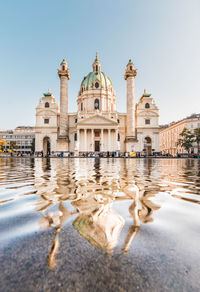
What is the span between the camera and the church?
4784cm

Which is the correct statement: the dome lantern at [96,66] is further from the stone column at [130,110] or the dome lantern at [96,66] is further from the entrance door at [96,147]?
the entrance door at [96,147]

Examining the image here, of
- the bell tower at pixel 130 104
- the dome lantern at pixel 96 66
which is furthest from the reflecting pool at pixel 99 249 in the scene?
the dome lantern at pixel 96 66

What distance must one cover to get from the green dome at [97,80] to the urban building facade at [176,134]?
30401mm

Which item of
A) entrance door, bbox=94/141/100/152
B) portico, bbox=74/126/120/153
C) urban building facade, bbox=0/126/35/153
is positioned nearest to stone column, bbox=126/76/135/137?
portico, bbox=74/126/120/153

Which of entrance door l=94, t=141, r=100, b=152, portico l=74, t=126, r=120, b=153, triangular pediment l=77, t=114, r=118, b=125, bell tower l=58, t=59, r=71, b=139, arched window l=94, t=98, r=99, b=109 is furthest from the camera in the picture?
arched window l=94, t=98, r=99, b=109

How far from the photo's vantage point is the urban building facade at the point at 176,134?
61287mm

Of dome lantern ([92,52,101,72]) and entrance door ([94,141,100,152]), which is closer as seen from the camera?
entrance door ([94,141,100,152])

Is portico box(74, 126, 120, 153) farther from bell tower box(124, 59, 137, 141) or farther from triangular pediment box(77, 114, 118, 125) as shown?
bell tower box(124, 59, 137, 141)

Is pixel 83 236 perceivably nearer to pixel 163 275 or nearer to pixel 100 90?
pixel 163 275

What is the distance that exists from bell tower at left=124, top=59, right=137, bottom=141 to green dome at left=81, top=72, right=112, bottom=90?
26.3 feet

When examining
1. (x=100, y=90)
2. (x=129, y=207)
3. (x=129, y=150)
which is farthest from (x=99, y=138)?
(x=129, y=207)

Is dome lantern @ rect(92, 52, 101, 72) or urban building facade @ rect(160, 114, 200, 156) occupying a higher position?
dome lantern @ rect(92, 52, 101, 72)

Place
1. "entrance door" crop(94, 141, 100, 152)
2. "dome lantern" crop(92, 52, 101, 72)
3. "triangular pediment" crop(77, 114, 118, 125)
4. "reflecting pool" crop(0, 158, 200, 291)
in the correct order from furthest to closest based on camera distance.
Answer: "dome lantern" crop(92, 52, 101, 72) → "entrance door" crop(94, 141, 100, 152) → "triangular pediment" crop(77, 114, 118, 125) → "reflecting pool" crop(0, 158, 200, 291)

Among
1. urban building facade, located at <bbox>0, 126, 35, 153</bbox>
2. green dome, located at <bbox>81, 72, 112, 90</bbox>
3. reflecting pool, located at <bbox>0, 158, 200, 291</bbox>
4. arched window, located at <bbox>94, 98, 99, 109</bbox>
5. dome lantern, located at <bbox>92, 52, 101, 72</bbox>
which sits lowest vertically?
reflecting pool, located at <bbox>0, 158, 200, 291</bbox>
